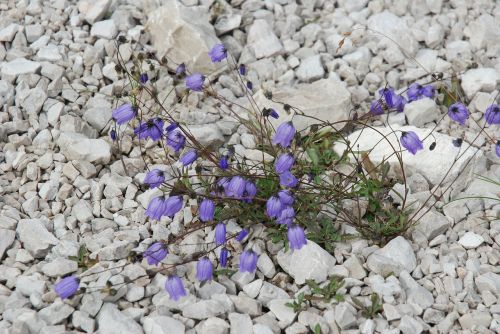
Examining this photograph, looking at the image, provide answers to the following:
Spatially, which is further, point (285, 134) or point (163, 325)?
point (285, 134)

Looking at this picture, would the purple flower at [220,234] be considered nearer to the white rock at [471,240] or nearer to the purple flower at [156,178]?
the purple flower at [156,178]

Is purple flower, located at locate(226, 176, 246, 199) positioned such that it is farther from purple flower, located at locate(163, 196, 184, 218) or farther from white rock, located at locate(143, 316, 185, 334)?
white rock, located at locate(143, 316, 185, 334)

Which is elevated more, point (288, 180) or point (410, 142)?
point (410, 142)

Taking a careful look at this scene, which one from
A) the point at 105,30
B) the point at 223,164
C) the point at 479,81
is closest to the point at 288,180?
the point at 223,164

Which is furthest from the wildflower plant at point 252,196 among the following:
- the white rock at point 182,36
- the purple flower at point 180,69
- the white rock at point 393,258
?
the white rock at point 182,36

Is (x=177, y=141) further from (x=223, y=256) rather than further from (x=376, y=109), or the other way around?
(x=376, y=109)

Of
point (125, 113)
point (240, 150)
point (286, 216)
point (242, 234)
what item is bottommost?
point (240, 150)

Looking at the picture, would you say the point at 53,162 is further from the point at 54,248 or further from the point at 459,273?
the point at 459,273
